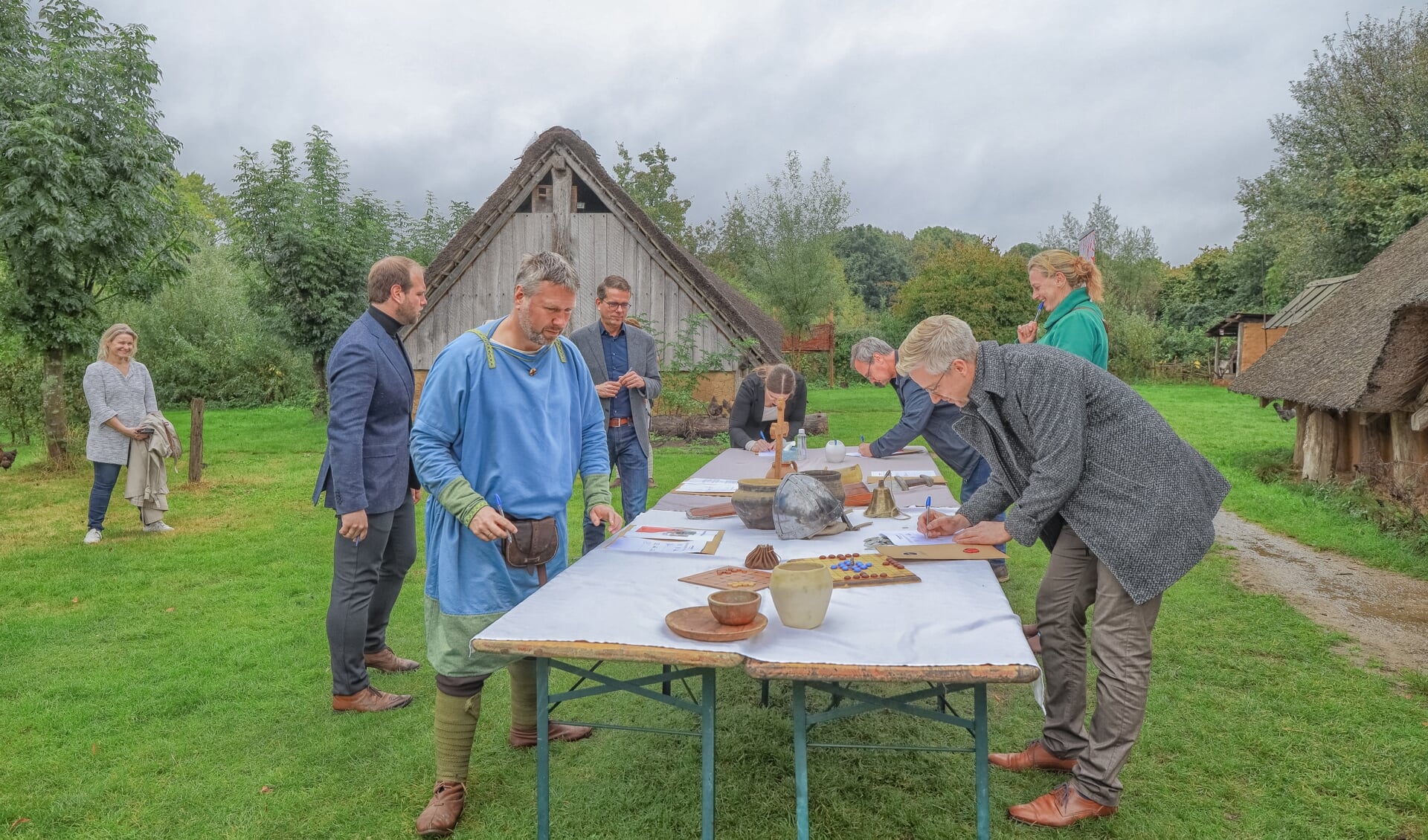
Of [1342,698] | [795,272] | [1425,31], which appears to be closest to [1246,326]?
[1425,31]

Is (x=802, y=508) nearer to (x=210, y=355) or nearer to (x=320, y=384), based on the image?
(x=320, y=384)

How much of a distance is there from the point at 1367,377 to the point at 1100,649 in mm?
7073

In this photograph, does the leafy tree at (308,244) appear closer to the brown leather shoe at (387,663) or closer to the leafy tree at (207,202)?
the brown leather shoe at (387,663)

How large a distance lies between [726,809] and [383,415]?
2303 mm

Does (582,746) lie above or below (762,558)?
below

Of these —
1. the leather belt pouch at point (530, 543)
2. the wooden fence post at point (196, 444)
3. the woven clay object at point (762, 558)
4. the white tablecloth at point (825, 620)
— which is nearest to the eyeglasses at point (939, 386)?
the white tablecloth at point (825, 620)

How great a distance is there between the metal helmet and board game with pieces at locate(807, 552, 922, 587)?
12.0 inches

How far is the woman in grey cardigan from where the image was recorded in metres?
7.52

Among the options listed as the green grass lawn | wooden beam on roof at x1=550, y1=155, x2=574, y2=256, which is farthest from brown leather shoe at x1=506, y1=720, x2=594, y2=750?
wooden beam on roof at x1=550, y1=155, x2=574, y2=256

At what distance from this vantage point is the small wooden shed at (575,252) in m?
14.5

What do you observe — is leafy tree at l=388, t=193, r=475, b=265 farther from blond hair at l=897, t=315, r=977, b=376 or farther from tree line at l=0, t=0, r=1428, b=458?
blond hair at l=897, t=315, r=977, b=376

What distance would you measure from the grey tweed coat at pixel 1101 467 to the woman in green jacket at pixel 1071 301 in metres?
1.41

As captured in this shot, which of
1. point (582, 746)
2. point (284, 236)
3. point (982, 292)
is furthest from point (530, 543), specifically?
point (982, 292)

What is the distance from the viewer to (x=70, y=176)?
10.6 meters
